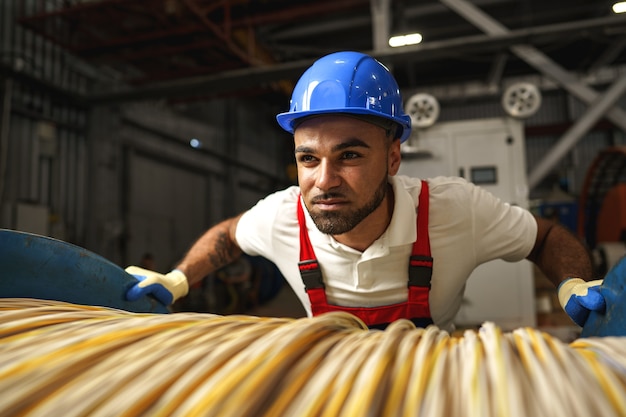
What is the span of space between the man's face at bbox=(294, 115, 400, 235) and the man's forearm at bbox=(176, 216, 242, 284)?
52 cm

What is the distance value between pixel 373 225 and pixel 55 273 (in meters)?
0.84

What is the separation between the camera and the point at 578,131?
515cm

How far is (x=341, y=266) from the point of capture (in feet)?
4.65

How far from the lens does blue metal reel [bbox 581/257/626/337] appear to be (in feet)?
2.58

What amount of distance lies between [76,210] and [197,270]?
4.85 meters

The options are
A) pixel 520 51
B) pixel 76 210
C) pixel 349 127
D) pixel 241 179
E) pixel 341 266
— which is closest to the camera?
pixel 349 127

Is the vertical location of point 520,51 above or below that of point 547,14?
below

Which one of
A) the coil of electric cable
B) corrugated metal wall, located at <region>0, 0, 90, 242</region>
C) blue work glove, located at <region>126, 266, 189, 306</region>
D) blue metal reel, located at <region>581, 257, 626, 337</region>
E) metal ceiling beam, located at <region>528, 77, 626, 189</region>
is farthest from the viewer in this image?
metal ceiling beam, located at <region>528, 77, 626, 189</region>

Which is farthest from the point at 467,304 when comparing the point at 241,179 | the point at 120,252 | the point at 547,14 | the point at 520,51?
the point at 241,179

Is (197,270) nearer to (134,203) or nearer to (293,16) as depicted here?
(293,16)

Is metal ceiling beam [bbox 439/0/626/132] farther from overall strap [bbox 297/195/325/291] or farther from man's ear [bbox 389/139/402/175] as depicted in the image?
overall strap [bbox 297/195/325/291]

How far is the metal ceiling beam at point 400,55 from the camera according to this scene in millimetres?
4398

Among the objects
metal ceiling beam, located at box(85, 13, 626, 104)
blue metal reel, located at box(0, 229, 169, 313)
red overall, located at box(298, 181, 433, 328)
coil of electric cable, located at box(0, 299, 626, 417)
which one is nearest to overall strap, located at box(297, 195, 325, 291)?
red overall, located at box(298, 181, 433, 328)

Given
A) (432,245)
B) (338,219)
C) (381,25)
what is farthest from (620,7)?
(338,219)
